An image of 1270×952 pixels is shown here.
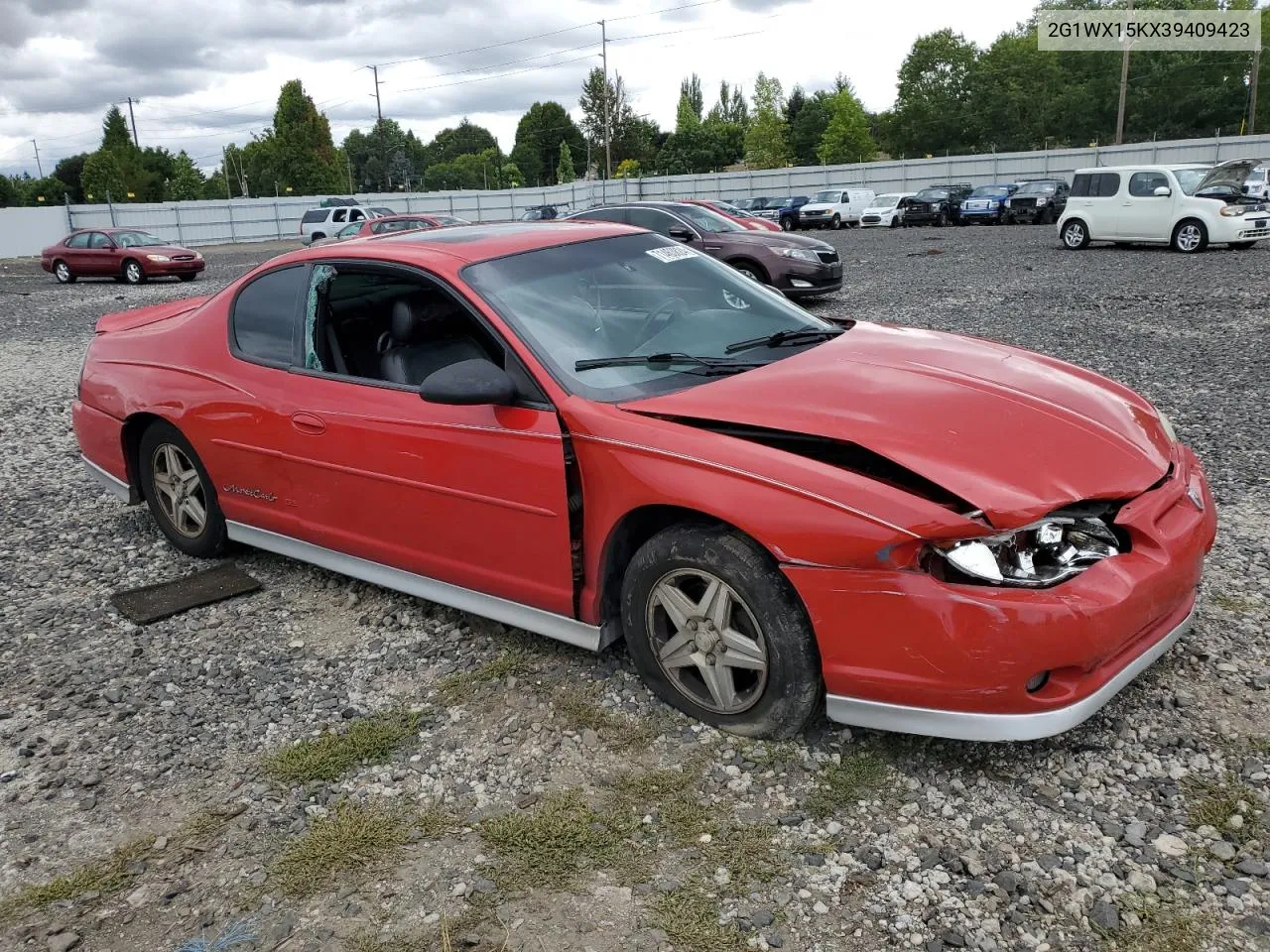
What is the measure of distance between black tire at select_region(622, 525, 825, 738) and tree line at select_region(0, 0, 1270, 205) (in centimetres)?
6514

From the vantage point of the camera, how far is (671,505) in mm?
3104

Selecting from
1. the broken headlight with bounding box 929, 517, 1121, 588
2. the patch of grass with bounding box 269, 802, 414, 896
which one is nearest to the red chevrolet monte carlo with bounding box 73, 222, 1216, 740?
the broken headlight with bounding box 929, 517, 1121, 588

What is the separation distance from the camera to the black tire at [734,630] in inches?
114

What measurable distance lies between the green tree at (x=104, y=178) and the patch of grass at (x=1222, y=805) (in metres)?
84.1

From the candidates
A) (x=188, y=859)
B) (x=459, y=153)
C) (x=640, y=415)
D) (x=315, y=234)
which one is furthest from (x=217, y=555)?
(x=459, y=153)

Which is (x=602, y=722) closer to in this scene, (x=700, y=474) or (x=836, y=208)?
(x=700, y=474)

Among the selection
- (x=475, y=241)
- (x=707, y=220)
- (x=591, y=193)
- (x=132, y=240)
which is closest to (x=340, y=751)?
(x=475, y=241)

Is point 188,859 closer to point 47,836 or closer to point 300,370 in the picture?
point 47,836

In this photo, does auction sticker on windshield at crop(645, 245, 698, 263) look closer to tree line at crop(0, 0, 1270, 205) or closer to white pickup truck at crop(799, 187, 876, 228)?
white pickup truck at crop(799, 187, 876, 228)

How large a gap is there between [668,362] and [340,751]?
66.6 inches

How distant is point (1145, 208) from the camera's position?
1866 centimetres

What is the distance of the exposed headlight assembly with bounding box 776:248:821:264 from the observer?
13.3 metres

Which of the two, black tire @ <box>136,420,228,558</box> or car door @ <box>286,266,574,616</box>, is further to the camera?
black tire @ <box>136,420,228,558</box>

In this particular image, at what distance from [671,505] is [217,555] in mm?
2900
